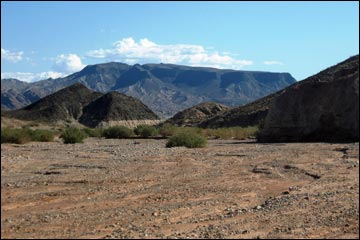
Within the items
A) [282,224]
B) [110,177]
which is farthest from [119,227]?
[110,177]

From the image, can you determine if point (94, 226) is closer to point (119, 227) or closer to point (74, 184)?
point (119, 227)

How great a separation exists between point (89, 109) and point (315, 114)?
2551 inches

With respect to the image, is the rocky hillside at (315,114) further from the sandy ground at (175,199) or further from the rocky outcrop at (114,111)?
the rocky outcrop at (114,111)

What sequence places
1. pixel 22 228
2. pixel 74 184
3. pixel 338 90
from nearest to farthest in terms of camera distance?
1. pixel 22 228
2. pixel 74 184
3. pixel 338 90

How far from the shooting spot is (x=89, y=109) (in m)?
90.7

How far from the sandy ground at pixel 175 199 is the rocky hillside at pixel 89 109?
62455 mm

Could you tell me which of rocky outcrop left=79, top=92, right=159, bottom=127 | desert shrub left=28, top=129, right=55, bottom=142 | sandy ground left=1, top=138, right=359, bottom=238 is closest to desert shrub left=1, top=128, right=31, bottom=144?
sandy ground left=1, top=138, right=359, bottom=238

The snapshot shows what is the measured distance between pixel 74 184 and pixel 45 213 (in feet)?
11.6

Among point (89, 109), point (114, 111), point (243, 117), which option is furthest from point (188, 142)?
point (89, 109)

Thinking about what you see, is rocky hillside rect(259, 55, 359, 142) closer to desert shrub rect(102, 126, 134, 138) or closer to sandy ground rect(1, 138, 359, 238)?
sandy ground rect(1, 138, 359, 238)

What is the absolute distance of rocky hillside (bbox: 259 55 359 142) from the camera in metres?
27.2

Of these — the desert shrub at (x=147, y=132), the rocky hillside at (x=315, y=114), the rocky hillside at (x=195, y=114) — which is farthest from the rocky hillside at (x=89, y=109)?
the rocky hillside at (x=315, y=114)

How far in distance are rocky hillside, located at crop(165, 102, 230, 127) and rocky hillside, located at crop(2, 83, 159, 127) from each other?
20.5 feet

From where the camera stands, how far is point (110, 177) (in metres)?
15.2
